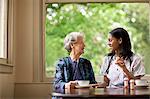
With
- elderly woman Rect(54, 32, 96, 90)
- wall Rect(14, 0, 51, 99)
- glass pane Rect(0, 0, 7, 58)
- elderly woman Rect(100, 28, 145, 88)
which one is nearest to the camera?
elderly woman Rect(54, 32, 96, 90)

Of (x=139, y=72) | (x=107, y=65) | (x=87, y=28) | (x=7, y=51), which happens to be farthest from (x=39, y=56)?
(x=139, y=72)

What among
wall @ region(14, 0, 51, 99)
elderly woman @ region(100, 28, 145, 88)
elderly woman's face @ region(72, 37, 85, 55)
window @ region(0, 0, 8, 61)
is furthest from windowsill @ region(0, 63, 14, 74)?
elderly woman @ region(100, 28, 145, 88)

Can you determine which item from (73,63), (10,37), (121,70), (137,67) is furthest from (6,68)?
(137,67)

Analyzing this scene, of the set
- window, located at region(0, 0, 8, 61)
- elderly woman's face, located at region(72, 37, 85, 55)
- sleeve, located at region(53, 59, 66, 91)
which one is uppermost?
window, located at region(0, 0, 8, 61)

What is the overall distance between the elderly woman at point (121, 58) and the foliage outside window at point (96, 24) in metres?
0.74

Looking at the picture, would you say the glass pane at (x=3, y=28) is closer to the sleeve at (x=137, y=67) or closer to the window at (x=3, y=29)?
the window at (x=3, y=29)

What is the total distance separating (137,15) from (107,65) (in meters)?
1.05

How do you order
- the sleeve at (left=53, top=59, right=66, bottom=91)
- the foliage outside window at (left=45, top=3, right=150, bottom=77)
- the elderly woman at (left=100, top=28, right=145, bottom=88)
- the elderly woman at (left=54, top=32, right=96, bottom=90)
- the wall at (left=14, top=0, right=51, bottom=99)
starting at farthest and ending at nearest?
the foliage outside window at (left=45, top=3, right=150, bottom=77), the wall at (left=14, top=0, right=51, bottom=99), the elderly woman at (left=100, top=28, right=145, bottom=88), the elderly woman at (left=54, top=32, right=96, bottom=90), the sleeve at (left=53, top=59, right=66, bottom=91)

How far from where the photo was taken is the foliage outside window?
146 inches

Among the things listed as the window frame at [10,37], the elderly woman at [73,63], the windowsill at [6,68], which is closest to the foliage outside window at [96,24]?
the window frame at [10,37]

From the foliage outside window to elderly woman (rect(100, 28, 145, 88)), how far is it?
741 millimetres

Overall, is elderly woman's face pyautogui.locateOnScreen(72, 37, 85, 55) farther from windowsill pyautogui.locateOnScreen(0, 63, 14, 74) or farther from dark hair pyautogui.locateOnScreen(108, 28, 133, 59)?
windowsill pyautogui.locateOnScreen(0, 63, 14, 74)

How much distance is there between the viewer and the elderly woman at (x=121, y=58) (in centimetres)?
280

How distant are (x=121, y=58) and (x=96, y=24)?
998 mm
